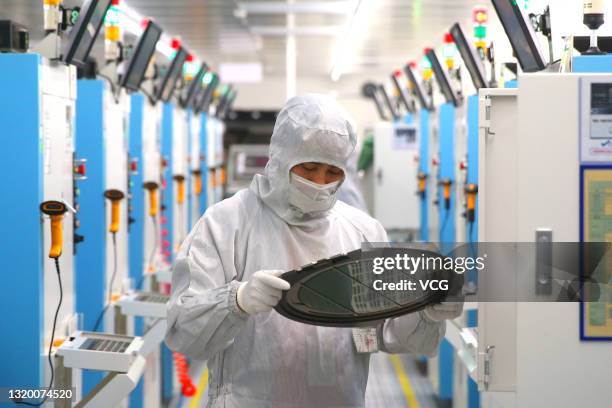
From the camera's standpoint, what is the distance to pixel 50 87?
12.1 ft

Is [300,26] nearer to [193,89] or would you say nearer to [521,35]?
[193,89]

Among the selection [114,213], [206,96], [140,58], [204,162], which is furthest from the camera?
[204,162]

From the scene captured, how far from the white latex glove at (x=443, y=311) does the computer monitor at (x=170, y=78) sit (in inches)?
186

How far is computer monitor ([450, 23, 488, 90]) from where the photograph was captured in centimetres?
488

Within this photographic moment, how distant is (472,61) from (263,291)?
321 centimetres

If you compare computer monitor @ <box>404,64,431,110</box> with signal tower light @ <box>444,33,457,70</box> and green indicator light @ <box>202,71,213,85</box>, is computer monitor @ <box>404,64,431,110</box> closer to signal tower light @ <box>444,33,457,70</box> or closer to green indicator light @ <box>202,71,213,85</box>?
signal tower light @ <box>444,33,457,70</box>

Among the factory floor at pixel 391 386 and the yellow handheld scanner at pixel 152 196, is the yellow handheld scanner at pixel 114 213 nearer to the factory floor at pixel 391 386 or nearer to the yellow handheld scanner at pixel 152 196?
the yellow handheld scanner at pixel 152 196

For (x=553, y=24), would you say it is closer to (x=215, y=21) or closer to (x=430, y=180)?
(x=430, y=180)

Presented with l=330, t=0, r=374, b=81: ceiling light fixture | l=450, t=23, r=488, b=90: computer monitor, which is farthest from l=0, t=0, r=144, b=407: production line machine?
l=330, t=0, r=374, b=81: ceiling light fixture

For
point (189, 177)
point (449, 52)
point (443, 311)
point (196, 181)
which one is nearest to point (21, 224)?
point (443, 311)

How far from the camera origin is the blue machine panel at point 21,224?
3480 millimetres

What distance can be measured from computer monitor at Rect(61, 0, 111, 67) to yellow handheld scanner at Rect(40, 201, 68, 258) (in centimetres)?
77

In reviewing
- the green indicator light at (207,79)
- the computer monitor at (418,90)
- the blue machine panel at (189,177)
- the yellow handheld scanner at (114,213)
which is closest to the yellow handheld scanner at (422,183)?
the computer monitor at (418,90)

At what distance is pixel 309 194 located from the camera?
244 centimetres
